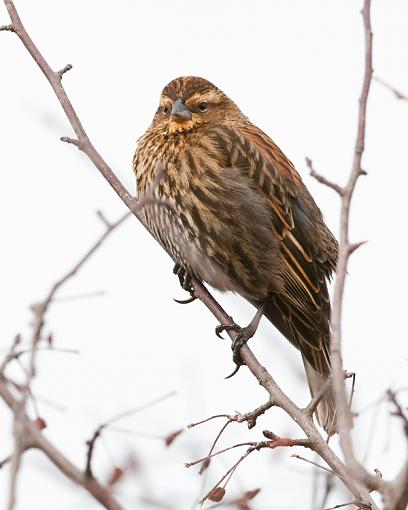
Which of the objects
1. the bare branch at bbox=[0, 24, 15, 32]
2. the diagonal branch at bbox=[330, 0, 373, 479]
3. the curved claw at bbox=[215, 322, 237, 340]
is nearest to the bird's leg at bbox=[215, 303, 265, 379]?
the curved claw at bbox=[215, 322, 237, 340]

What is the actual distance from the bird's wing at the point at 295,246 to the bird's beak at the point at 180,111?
1.05ft

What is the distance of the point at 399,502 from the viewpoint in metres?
1.69

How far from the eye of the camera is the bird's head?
616cm

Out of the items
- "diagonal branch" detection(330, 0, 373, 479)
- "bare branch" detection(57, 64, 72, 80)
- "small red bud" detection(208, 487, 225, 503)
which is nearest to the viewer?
"diagonal branch" detection(330, 0, 373, 479)

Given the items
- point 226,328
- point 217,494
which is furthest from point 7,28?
point 217,494

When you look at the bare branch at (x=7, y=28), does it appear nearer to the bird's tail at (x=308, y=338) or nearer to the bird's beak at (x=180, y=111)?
the bird's beak at (x=180, y=111)

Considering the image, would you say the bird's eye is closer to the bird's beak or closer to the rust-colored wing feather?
the bird's beak

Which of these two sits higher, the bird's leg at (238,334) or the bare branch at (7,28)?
the bare branch at (7,28)

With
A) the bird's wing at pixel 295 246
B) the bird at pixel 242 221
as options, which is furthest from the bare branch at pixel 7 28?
the bird's wing at pixel 295 246

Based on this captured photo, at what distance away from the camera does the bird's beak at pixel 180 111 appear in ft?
20.2

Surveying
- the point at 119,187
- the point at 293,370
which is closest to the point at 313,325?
the point at 119,187

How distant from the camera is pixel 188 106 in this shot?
6.29 metres

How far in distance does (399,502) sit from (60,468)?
2.72ft

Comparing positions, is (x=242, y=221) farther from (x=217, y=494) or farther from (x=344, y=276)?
(x=344, y=276)
